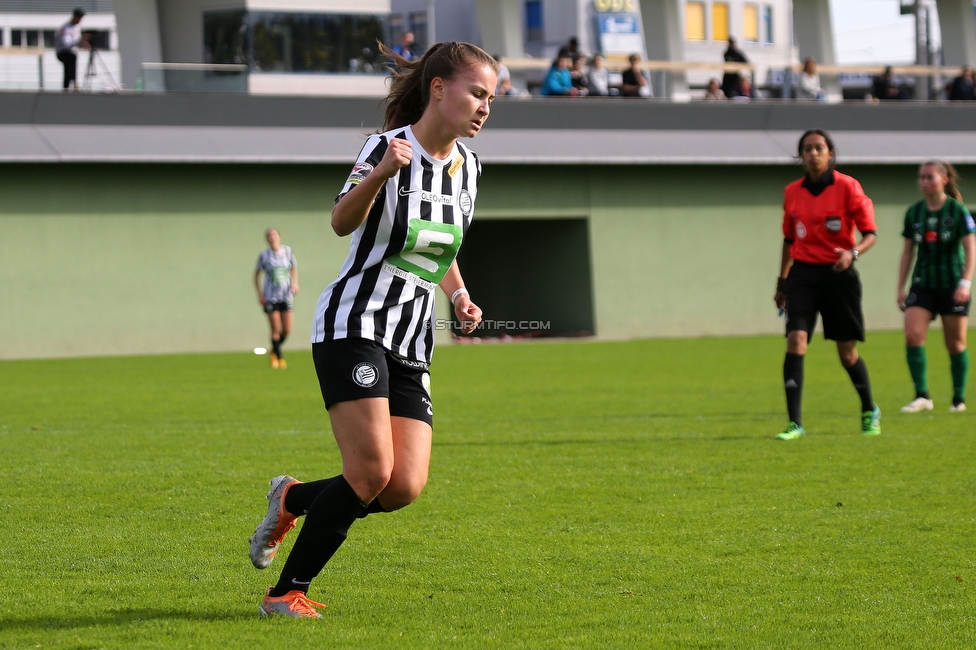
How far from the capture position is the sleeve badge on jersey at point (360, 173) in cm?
424

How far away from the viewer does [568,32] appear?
62.9m

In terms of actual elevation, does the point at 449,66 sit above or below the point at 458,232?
above

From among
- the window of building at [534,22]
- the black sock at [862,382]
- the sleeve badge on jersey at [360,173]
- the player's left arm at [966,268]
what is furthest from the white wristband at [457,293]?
the window of building at [534,22]

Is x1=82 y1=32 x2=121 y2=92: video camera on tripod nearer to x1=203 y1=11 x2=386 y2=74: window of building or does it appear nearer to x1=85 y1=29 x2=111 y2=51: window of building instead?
x1=85 y1=29 x2=111 y2=51: window of building

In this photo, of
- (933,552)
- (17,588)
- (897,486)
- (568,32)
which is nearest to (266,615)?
(17,588)

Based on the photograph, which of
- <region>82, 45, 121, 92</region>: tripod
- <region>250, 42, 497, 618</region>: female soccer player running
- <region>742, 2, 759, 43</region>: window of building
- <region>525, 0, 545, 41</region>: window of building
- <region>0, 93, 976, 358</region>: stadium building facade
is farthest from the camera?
<region>742, 2, 759, 43</region>: window of building

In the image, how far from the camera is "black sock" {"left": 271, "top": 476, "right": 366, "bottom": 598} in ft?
14.5

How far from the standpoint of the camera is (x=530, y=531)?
6.18 meters

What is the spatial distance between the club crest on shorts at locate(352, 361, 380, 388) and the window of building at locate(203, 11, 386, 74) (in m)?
21.1

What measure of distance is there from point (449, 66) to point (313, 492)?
157 cm

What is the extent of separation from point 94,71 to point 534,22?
142 feet

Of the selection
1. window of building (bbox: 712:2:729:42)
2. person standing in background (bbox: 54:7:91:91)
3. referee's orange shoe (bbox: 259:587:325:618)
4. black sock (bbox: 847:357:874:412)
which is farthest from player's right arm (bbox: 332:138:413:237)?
window of building (bbox: 712:2:729:42)

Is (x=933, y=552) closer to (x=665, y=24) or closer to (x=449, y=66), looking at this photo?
(x=449, y=66)

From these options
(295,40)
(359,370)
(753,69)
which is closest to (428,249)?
(359,370)
